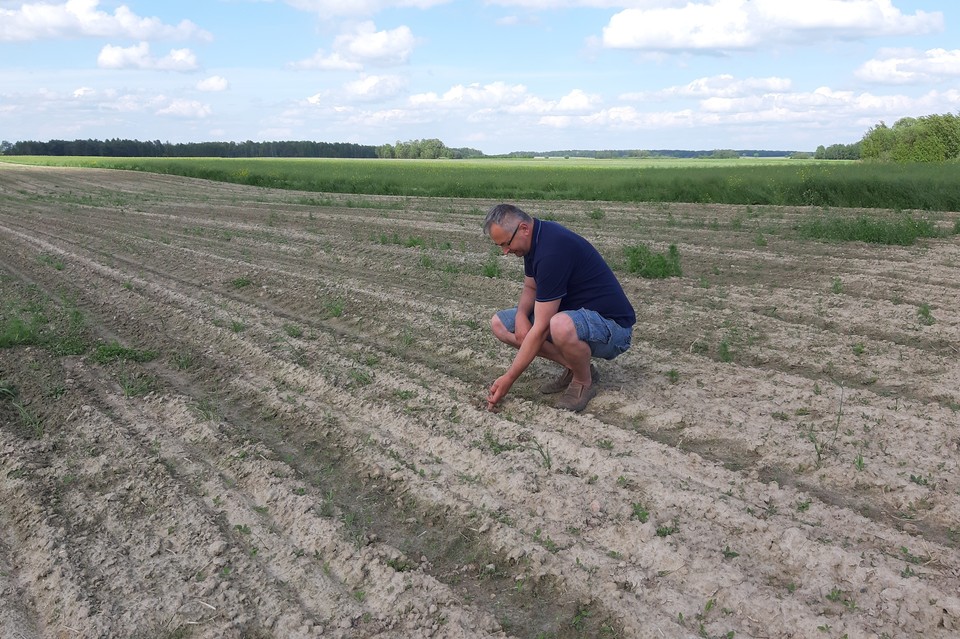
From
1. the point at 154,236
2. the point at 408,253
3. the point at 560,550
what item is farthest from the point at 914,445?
the point at 154,236

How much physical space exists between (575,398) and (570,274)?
3.03 feet

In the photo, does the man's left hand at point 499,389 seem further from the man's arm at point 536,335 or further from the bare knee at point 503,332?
the bare knee at point 503,332

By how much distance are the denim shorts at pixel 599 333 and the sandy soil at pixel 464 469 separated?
0.42 meters

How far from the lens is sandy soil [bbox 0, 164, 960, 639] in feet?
11.5

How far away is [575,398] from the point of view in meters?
Result: 5.72

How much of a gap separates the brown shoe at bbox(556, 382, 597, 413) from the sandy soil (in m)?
0.12

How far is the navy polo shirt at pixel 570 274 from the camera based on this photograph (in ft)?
17.2

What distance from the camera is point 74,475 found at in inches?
190

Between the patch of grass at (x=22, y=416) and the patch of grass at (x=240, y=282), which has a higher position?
the patch of grass at (x=240, y=282)

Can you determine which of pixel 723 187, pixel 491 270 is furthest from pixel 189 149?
pixel 491 270

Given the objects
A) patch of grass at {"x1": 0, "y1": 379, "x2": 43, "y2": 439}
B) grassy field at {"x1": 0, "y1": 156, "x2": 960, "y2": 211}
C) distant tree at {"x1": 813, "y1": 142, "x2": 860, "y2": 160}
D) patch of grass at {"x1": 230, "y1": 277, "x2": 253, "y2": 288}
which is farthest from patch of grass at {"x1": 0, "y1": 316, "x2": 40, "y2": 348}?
distant tree at {"x1": 813, "y1": 142, "x2": 860, "y2": 160}

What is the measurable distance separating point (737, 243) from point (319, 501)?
10414 millimetres

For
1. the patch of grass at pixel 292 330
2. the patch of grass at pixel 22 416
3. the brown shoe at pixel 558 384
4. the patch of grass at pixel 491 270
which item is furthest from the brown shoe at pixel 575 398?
the patch of grass at pixel 491 270

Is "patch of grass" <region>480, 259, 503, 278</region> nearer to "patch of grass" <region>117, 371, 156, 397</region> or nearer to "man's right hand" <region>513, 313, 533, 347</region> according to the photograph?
"man's right hand" <region>513, 313, 533, 347</region>
